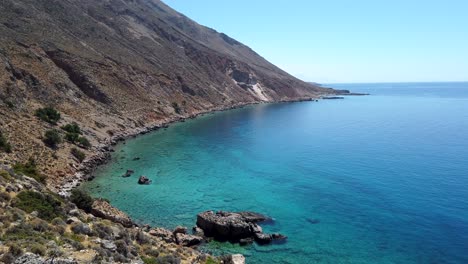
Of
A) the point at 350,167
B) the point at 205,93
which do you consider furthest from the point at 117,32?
the point at 350,167

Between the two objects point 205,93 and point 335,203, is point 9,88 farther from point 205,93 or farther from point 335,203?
point 205,93

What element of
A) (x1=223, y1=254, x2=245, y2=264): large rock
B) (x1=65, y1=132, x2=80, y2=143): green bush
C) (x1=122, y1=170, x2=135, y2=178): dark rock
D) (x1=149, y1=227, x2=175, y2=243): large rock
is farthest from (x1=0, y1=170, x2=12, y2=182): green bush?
(x1=65, y1=132, x2=80, y2=143): green bush

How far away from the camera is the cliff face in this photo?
192 feet

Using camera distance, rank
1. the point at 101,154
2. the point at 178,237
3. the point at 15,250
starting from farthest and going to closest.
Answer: the point at 101,154
the point at 178,237
the point at 15,250

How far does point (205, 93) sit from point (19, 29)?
69.6m

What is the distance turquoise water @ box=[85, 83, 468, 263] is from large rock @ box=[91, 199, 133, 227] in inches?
105

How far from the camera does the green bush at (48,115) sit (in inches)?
2430

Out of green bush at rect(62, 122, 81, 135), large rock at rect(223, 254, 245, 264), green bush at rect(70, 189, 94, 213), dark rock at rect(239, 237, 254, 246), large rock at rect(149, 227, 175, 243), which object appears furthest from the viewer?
green bush at rect(62, 122, 81, 135)

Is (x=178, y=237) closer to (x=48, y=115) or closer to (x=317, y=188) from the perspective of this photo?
(x=317, y=188)

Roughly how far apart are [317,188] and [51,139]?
39.5 meters

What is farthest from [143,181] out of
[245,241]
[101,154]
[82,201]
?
[245,241]

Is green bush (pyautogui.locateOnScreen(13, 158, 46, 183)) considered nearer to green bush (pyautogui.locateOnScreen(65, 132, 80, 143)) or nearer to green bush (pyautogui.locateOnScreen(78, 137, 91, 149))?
green bush (pyautogui.locateOnScreen(65, 132, 80, 143))

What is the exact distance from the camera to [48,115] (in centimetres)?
6362

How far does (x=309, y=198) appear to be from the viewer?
48.8 m
